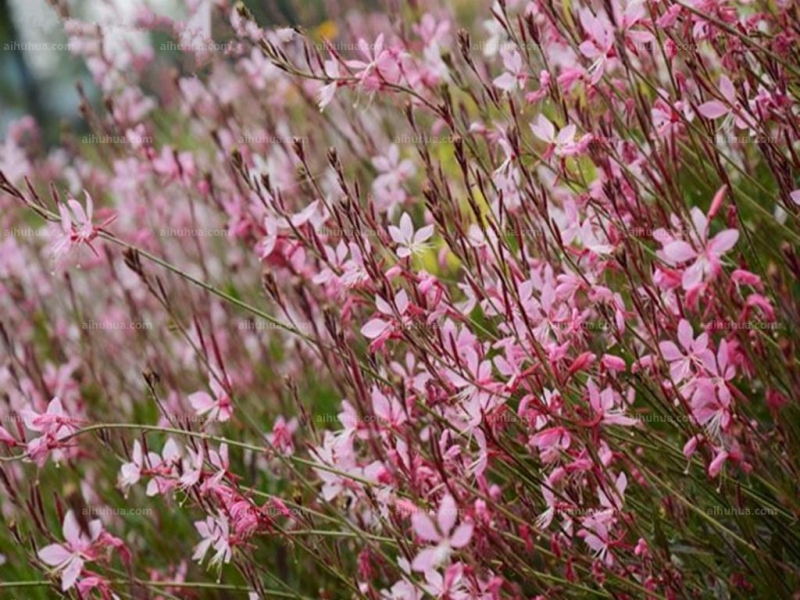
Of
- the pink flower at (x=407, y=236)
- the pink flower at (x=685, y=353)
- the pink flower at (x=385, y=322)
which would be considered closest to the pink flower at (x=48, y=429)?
the pink flower at (x=385, y=322)

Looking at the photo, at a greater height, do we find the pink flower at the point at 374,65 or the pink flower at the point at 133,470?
the pink flower at the point at 374,65

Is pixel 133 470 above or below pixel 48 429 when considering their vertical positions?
below

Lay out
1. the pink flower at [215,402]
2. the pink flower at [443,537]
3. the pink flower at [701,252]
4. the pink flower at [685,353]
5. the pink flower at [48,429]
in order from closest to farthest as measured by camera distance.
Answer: the pink flower at [443,537]
the pink flower at [701,252]
the pink flower at [685,353]
the pink flower at [48,429]
the pink flower at [215,402]

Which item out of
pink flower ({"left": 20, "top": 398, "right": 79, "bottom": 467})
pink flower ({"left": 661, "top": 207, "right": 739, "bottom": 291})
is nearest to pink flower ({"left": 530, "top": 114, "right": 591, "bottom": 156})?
pink flower ({"left": 661, "top": 207, "right": 739, "bottom": 291})

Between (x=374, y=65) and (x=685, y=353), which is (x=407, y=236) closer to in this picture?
(x=374, y=65)

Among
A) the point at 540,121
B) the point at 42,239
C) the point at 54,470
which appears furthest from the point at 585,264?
the point at 42,239

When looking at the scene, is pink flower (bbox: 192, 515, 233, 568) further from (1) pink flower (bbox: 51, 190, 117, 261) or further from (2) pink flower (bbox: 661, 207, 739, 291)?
(2) pink flower (bbox: 661, 207, 739, 291)

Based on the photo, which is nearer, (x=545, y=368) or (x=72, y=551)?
(x=545, y=368)

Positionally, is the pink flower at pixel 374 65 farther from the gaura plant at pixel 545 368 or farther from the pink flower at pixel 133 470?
the pink flower at pixel 133 470

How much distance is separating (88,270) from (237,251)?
2.66ft

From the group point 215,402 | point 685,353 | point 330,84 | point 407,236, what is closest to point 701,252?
point 685,353

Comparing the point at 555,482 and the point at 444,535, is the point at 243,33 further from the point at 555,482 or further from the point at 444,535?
the point at 444,535

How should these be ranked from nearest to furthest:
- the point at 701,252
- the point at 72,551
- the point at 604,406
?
the point at 701,252 < the point at 604,406 < the point at 72,551

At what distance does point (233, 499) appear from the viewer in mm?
2045
